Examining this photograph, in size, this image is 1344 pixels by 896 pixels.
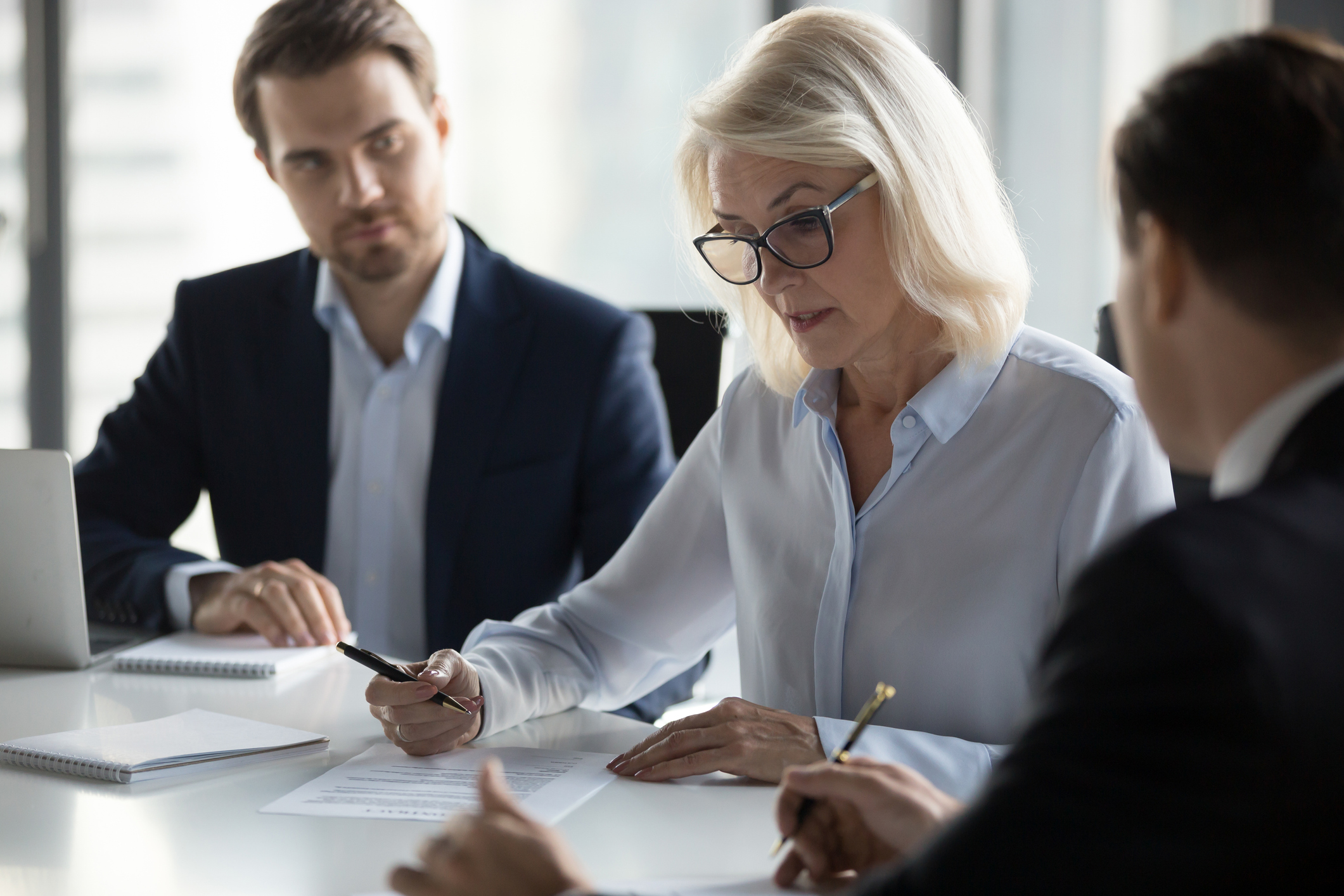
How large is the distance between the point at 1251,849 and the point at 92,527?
2218 mm

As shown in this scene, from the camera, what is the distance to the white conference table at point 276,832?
3.48 ft

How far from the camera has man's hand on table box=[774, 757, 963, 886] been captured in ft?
3.19

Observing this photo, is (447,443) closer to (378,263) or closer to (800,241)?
(378,263)

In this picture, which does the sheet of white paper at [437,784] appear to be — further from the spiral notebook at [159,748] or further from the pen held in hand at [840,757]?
the pen held in hand at [840,757]

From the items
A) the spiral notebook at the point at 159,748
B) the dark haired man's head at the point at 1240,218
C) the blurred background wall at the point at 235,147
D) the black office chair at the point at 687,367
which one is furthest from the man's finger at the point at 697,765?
the blurred background wall at the point at 235,147

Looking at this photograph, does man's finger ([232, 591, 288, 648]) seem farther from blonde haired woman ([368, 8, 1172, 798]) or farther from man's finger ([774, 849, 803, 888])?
man's finger ([774, 849, 803, 888])

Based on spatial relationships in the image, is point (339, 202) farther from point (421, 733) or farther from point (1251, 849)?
point (1251, 849)

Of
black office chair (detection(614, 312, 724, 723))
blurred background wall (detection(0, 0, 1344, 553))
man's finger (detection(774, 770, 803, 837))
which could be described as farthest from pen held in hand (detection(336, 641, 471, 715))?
blurred background wall (detection(0, 0, 1344, 553))

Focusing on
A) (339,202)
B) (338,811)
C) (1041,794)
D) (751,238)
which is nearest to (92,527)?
(339,202)

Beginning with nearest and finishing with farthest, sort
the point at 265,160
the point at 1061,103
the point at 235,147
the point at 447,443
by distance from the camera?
1. the point at 447,443
2. the point at 265,160
3. the point at 1061,103
4. the point at 235,147

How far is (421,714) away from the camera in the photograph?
1.41 m

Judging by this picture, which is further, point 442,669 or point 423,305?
point 423,305

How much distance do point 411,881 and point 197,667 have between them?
107cm

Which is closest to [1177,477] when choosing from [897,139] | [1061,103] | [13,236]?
[897,139]
